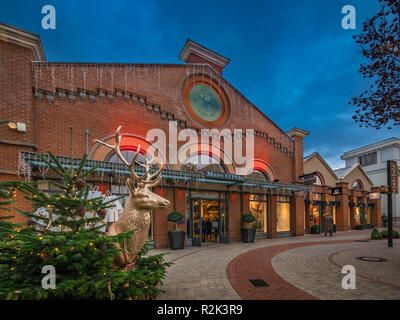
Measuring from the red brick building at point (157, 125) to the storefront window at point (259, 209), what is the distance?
0.23ft

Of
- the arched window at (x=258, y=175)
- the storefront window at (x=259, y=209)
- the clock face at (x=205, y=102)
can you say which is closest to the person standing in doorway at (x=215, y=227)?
the storefront window at (x=259, y=209)

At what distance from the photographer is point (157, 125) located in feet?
39.7

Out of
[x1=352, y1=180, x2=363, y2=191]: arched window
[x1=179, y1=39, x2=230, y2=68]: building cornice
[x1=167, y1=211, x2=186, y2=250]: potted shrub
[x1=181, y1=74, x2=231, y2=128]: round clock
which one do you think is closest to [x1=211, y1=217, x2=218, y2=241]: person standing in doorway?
[x1=167, y1=211, x2=186, y2=250]: potted shrub

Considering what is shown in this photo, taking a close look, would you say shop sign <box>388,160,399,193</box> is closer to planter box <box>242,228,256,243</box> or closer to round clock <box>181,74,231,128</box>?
planter box <box>242,228,256,243</box>

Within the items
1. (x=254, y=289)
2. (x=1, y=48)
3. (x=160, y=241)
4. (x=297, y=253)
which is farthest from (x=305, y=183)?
(x=1, y=48)

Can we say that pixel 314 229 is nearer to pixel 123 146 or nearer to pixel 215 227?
pixel 215 227

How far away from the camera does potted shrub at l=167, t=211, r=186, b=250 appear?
11.2 meters

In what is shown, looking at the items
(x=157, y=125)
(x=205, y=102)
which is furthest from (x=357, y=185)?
(x=157, y=125)

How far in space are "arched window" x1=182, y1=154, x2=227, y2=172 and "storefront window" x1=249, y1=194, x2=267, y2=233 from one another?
3.35m

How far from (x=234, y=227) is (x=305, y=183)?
7.10 meters

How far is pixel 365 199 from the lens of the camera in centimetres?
2586

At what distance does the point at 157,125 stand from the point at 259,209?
9.19m

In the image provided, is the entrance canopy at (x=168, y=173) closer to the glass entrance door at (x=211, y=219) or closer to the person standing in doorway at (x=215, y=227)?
the glass entrance door at (x=211, y=219)

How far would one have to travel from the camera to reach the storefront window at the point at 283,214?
16.7 m
